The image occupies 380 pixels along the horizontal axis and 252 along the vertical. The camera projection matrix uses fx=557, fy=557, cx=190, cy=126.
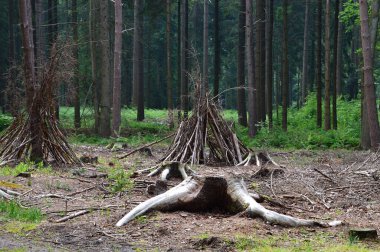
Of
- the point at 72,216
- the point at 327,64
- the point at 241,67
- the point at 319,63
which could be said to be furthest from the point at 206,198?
the point at 241,67

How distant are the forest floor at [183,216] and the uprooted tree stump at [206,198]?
12 cm

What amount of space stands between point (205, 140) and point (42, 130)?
368 cm

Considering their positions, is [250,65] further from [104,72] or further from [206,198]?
[206,198]

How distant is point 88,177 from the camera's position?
1052 centimetres

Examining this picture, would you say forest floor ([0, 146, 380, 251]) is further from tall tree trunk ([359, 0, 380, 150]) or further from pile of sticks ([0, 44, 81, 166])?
tall tree trunk ([359, 0, 380, 150])

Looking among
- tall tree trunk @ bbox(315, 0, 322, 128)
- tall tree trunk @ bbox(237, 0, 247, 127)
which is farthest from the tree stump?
tall tree trunk @ bbox(237, 0, 247, 127)

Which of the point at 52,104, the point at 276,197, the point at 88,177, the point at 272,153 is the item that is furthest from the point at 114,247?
the point at 272,153

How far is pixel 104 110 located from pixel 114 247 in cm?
1555

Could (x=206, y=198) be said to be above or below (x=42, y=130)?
below

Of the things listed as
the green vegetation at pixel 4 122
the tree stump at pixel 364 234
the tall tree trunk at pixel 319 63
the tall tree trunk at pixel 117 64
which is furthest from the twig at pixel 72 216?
the tall tree trunk at pixel 319 63

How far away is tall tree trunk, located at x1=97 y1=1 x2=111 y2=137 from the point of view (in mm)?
20234

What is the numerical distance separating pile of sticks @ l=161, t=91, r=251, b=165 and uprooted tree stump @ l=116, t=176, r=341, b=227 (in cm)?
463

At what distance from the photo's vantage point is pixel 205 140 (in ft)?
42.3

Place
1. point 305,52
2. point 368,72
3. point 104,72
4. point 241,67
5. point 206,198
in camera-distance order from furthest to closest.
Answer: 1. point 305,52
2. point 241,67
3. point 104,72
4. point 368,72
5. point 206,198
